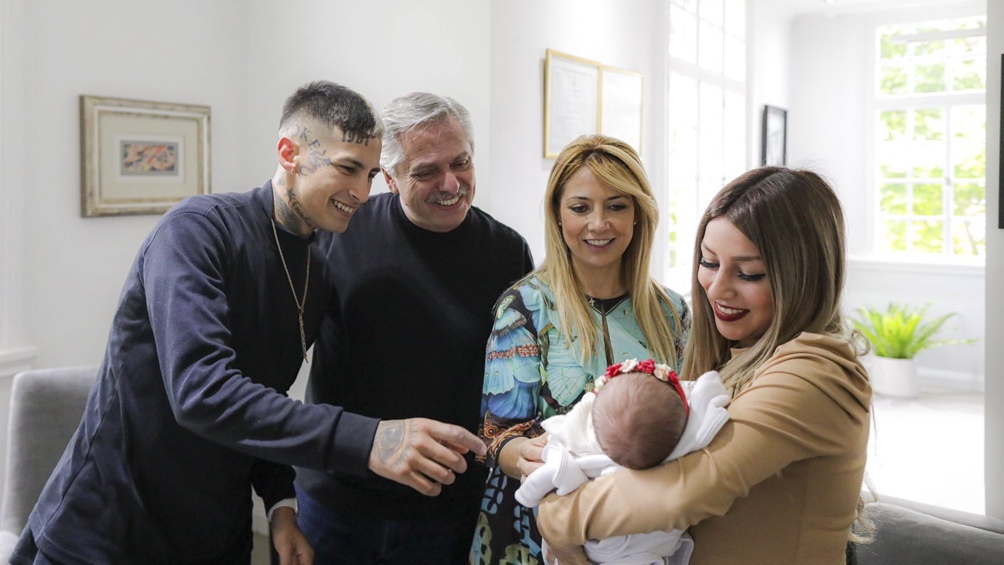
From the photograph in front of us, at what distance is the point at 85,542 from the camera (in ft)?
4.68

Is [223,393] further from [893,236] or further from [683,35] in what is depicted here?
[893,236]

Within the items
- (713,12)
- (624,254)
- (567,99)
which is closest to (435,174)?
(624,254)

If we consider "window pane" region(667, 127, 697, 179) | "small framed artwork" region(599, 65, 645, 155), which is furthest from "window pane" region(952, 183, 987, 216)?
"small framed artwork" region(599, 65, 645, 155)

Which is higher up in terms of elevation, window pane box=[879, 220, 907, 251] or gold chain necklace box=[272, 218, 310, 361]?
window pane box=[879, 220, 907, 251]

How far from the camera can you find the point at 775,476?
1.09 m

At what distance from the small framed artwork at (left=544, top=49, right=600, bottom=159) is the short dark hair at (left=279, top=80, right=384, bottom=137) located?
216cm

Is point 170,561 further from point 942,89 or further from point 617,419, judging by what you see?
point 942,89

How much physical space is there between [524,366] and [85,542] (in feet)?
2.77

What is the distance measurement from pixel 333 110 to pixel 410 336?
55 centimetres

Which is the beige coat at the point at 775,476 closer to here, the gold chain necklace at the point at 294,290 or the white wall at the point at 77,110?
the gold chain necklace at the point at 294,290

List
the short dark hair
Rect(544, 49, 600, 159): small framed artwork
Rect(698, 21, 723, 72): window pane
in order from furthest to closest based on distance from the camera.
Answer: Rect(698, 21, 723, 72): window pane < Rect(544, 49, 600, 159): small framed artwork < the short dark hair

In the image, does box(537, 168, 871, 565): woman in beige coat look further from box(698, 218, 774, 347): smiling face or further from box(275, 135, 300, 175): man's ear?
box(275, 135, 300, 175): man's ear

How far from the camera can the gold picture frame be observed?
3.74m

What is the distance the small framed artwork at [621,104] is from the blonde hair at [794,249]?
308 cm
